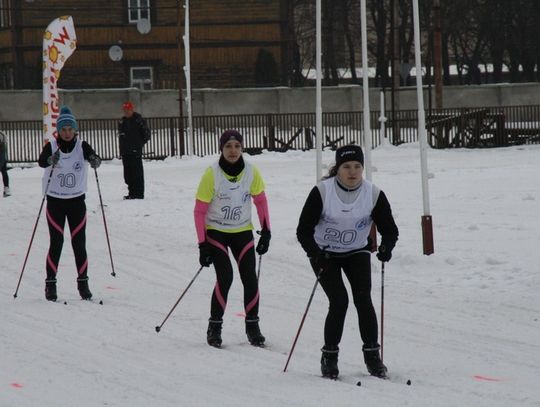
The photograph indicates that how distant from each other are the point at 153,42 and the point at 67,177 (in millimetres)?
43412

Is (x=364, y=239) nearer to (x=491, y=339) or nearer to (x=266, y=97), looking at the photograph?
(x=491, y=339)

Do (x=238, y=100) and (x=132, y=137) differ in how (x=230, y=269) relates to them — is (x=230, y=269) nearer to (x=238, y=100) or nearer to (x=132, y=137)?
(x=132, y=137)

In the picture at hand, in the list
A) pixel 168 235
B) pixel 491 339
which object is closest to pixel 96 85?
pixel 168 235

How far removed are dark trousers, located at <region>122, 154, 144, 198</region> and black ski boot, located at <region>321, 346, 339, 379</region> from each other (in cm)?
1307

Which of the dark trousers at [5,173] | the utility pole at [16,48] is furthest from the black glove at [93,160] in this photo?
the utility pole at [16,48]

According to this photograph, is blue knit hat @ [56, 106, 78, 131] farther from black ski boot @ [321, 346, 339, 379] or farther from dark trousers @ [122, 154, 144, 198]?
dark trousers @ [122, 154, 144, 198]

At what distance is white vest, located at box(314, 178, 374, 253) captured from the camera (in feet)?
26.6

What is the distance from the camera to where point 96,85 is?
55.3 metres

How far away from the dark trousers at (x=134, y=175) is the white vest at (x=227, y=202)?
11.7 meters

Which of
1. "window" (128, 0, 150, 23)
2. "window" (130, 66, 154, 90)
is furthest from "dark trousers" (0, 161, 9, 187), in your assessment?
"window" (128, 0, 150, 23)

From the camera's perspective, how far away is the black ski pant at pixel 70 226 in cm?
1177

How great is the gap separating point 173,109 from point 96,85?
1077 centimetres

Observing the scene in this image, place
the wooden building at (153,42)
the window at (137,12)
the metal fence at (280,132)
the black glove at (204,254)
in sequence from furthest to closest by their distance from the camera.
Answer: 1. the window at (137,12)
2. the wooden building at (153,42)
3. the metal fence at (280,132)
4. the black glove at (204,254)

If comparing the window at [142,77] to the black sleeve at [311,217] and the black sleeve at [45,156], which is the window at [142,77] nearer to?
the black sleeve at [45,156]
